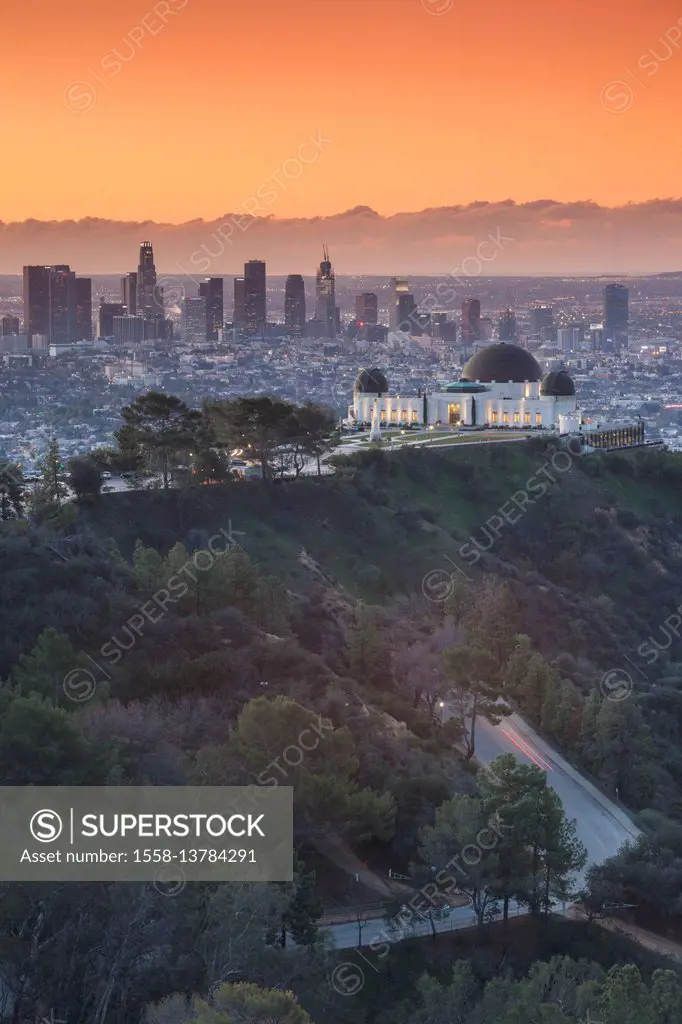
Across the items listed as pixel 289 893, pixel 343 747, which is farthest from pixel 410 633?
pixel 289 893

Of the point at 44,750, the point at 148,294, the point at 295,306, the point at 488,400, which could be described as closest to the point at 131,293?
the point at 148,294

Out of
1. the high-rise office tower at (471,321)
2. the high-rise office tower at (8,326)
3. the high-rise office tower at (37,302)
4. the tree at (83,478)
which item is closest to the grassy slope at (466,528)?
the tree at (83,478)

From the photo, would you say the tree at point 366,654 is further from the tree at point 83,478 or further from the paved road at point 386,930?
the tree at point 83,478

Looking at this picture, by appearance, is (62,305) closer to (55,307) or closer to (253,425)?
(55,307)

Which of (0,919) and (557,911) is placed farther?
(557,911)

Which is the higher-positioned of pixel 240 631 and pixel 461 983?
pixel 240 631

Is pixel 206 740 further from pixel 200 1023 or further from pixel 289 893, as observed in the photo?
pixel 200 1023
